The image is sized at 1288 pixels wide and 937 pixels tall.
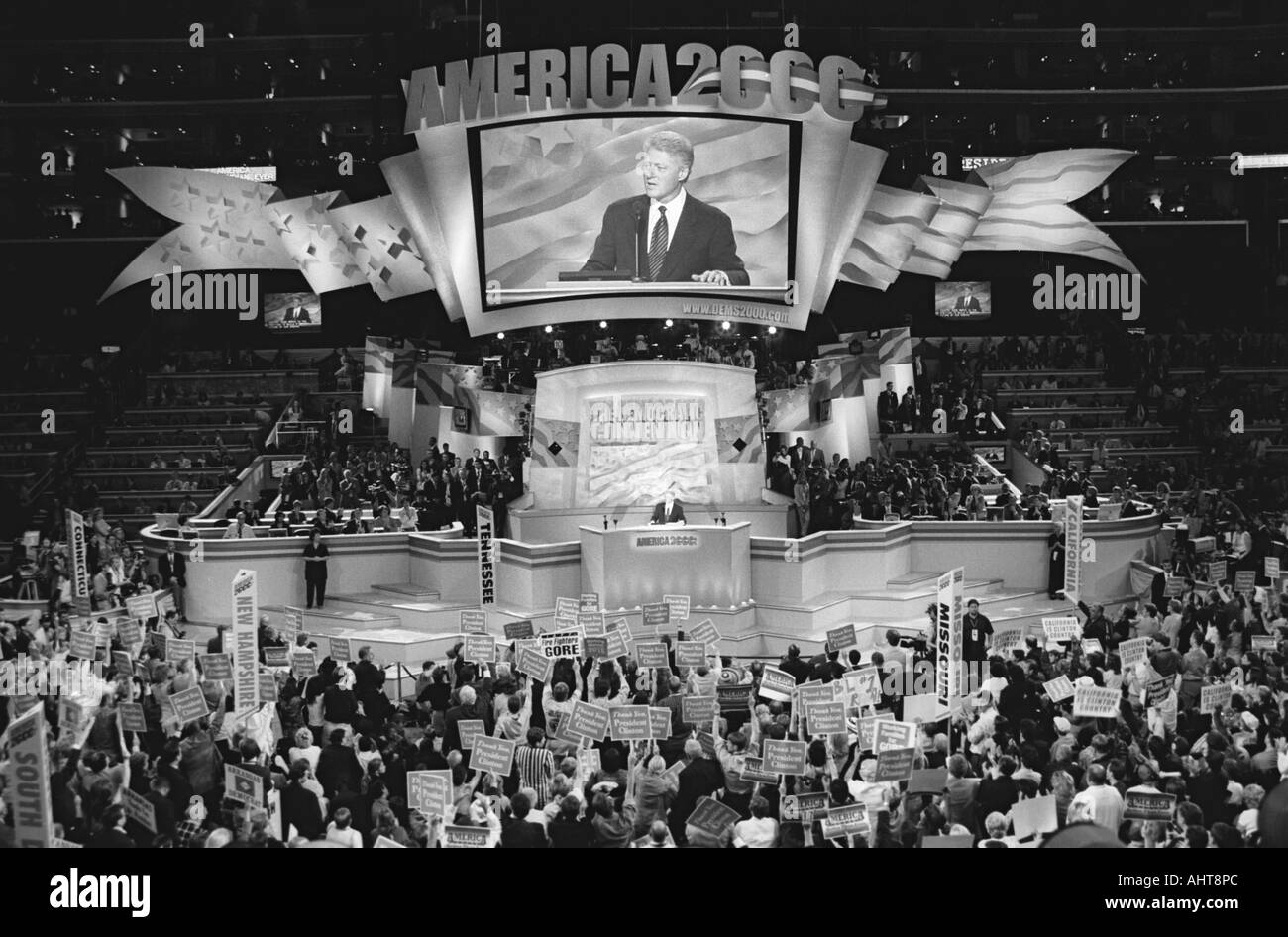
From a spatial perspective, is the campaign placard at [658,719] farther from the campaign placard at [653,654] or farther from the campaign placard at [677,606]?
the campaign placard at [677,606]

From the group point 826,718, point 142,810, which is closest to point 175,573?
point 142,810

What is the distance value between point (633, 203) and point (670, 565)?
37.6 ft

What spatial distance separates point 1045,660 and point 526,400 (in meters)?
21.7

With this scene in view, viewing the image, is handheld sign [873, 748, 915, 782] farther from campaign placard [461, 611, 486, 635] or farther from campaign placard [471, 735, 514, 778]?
campaign placard [461, 611, 486, 635]

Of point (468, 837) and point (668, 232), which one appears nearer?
point (468, 837)

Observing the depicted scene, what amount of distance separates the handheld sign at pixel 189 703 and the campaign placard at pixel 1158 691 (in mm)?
9704

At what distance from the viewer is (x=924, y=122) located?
4988cm

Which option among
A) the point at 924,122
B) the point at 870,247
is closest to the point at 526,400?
the point at 870,247

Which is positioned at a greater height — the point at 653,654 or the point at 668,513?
the point at 668,513

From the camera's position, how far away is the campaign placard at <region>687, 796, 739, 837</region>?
36.5ft

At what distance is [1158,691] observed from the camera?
51.9 ft

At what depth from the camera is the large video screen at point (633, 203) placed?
33.7 metres

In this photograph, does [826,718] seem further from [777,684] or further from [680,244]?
[680,244]
